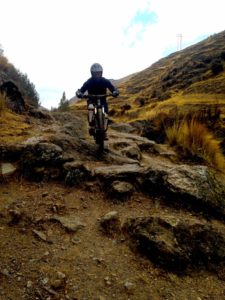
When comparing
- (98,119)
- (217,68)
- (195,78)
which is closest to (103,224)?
(98,119)

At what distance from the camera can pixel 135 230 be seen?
15.8 ft

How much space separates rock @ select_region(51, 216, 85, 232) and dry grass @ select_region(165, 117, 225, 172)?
401 cm

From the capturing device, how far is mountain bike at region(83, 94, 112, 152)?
776 centimetres

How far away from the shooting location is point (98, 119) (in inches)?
306

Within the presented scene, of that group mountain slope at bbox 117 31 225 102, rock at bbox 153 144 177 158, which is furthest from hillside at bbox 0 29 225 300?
mountain slope at bbox 117 31 225 102

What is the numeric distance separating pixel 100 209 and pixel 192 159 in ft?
11.8

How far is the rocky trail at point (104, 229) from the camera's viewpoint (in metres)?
3.99

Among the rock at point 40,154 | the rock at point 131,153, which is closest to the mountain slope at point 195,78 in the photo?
the rock at point 131,153

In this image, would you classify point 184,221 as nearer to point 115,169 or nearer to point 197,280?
point 197,280

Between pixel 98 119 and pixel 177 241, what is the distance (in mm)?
3717

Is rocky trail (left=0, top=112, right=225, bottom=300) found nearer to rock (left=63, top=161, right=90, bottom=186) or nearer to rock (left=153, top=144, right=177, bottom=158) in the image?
rock (left=63, top=161, right=90, bottom=186)

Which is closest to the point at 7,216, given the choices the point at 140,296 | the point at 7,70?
the point at 140,296

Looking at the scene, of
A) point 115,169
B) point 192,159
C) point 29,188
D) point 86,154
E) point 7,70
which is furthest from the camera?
point 7,70

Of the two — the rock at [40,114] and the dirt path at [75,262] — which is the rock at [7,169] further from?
the rock at [40,114]
